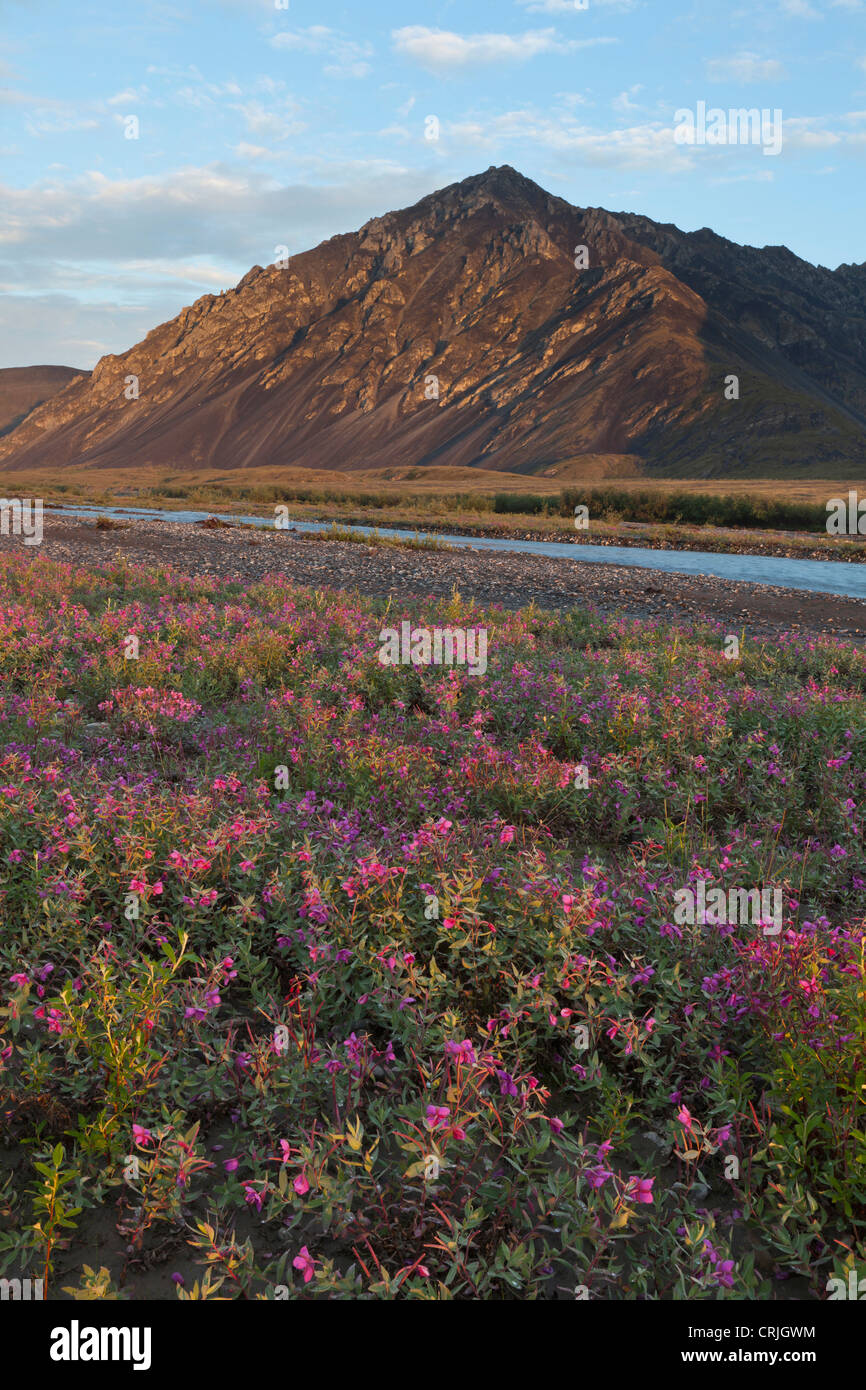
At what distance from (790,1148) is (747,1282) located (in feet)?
1.83

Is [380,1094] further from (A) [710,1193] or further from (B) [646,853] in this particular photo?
(B) [646,853]

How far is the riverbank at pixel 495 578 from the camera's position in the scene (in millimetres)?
20703

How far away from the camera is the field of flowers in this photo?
275 centimetres
